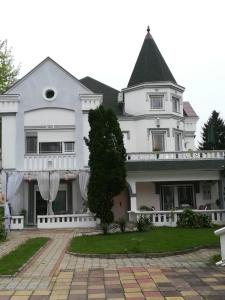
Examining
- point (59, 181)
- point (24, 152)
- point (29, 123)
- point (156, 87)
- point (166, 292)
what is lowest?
point (166, 292)

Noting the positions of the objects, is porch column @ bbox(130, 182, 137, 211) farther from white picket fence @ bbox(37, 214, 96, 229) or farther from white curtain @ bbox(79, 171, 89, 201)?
white curtain @ bbox(79, 171, 89, 201)

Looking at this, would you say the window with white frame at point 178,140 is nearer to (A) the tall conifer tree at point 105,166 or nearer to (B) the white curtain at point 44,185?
(A) the tall conifer tree at point 105,166

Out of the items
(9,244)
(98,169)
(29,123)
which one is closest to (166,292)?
(9,244)

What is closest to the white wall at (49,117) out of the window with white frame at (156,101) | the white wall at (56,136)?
the white wall at (56,136)

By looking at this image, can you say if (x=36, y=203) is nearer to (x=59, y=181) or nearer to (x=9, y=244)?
(x=59, y=181)

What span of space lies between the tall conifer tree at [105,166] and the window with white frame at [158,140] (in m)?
7.86

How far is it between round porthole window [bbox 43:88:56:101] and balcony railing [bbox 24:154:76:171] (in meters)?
3.96

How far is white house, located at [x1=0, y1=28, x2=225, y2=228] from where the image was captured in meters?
25.8

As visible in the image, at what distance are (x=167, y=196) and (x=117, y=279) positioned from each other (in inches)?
718

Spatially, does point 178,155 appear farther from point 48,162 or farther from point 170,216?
point 48,162

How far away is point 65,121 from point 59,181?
158 inches

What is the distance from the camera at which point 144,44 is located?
105ft

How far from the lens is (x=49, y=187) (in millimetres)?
25250

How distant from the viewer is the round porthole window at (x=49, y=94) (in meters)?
27.3
